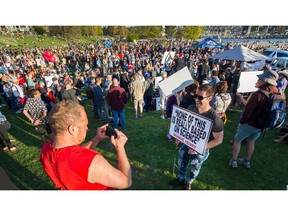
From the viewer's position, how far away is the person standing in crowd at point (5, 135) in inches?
197

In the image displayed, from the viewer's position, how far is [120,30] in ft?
203

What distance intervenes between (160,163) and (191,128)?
6.51 feet

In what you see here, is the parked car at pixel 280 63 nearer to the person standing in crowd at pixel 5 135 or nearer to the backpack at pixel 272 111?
the backpack at pixel 272 111

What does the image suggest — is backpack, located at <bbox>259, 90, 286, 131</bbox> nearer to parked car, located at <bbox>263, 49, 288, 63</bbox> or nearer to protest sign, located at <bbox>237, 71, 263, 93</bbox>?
protest sign, located at <bbox>237, 71, 263, 93</bbox>

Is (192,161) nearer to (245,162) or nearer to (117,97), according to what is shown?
(245,162)

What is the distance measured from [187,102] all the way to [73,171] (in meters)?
3.50

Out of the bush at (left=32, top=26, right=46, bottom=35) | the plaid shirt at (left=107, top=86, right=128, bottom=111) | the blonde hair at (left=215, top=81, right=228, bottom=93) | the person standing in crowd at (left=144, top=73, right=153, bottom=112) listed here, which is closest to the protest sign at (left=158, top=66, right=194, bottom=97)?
the blonde hair at (left=215, top=81, right=228, bottom=93)

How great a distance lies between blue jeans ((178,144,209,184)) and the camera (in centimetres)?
314

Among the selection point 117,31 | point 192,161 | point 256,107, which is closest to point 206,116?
point 192,161

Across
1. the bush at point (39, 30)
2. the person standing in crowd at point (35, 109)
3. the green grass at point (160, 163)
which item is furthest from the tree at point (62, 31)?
the person standing in crowd at point (35, 109)

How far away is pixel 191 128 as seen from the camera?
2889 mm

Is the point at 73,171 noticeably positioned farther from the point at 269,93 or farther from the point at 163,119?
the point at 163,119

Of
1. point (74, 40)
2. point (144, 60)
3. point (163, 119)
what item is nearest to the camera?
point (163, 119)

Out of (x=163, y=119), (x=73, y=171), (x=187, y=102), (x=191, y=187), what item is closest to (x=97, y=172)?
(x=73, y=171)
